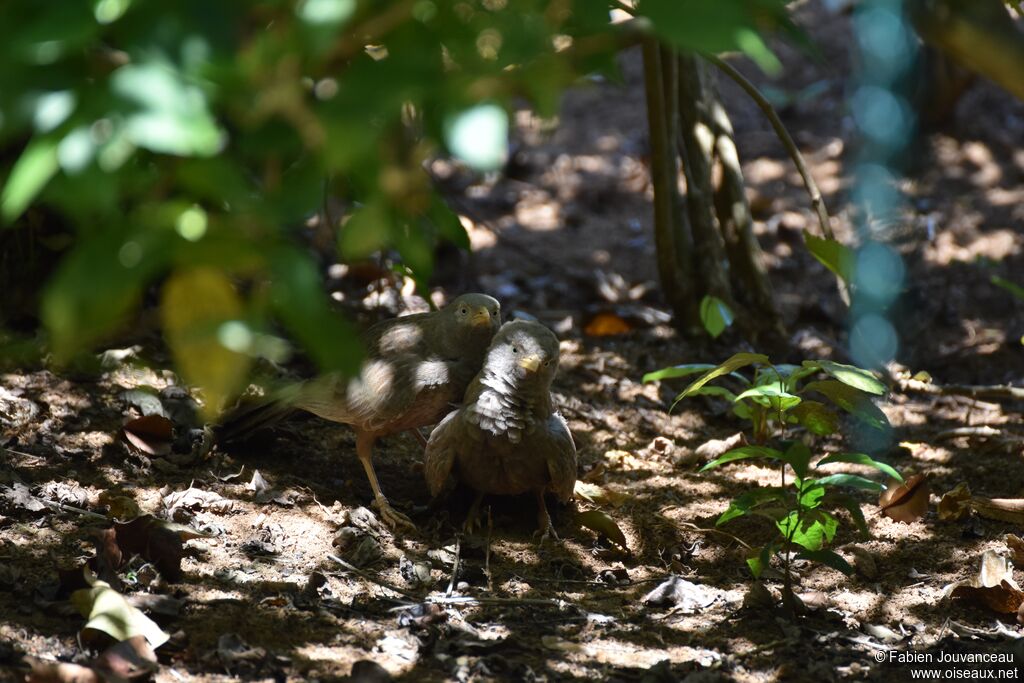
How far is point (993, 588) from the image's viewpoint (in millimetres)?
3096

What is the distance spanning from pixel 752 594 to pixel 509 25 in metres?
2.20

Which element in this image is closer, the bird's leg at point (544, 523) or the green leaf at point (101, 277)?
the green leaf at point (101, 277)

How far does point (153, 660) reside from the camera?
2490 millimetres

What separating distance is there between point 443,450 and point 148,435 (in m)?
1.07

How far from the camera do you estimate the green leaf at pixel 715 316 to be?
4.66 metres

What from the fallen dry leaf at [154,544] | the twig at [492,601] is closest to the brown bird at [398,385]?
the twig at [492,601]

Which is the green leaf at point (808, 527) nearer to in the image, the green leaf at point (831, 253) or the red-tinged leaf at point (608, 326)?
the green leaf at point (831, 253)

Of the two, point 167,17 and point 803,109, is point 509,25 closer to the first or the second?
point 167,17

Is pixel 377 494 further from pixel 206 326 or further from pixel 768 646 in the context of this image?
pixel 206 326

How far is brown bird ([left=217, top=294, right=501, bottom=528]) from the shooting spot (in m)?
3.72

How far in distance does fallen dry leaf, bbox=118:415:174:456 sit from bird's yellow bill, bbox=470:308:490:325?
3.83 feet

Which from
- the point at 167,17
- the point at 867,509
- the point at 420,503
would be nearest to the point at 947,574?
the point at 867,509

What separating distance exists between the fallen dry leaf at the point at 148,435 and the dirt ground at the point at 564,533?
0.06m

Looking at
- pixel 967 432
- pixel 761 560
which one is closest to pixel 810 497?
pixel 761 560
